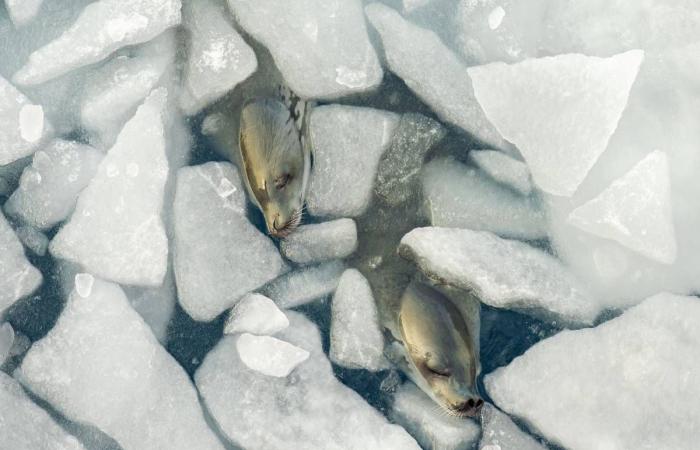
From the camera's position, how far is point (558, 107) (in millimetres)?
1449

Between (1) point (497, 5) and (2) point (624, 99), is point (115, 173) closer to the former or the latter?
(1) point (497, 5)

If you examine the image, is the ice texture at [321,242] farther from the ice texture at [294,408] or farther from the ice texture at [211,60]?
the ice texture at [211,60]

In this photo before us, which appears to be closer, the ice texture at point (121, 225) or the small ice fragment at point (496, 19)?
the ice texture at point (121, 225)

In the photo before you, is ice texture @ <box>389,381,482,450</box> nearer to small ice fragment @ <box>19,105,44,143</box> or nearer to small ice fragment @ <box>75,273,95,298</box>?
small ice fragment @ <box>75,273,95,298</box>

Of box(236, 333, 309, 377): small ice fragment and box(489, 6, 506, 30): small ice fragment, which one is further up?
box(489, 6, 506, 30): small ice fragment

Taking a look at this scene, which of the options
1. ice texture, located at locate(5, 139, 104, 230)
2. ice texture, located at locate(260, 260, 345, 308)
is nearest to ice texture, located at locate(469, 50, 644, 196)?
ice texture, located at locate(260, 260, 345, 308)

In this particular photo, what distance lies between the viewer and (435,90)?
1454 mm

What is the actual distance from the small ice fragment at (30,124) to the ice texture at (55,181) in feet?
0.09

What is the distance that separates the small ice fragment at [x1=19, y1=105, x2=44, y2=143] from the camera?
57.1 inches

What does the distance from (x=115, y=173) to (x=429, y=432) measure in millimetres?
656

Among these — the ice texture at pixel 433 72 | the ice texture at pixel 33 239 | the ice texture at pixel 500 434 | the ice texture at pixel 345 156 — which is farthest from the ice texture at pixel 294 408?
the ice texture at pixel 433 72

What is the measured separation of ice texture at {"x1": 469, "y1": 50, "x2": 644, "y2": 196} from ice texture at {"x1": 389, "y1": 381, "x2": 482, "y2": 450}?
0.40 metres

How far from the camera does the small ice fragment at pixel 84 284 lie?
4.68ft

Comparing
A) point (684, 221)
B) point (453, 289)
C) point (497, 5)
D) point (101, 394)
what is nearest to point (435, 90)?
point (497, 5)
